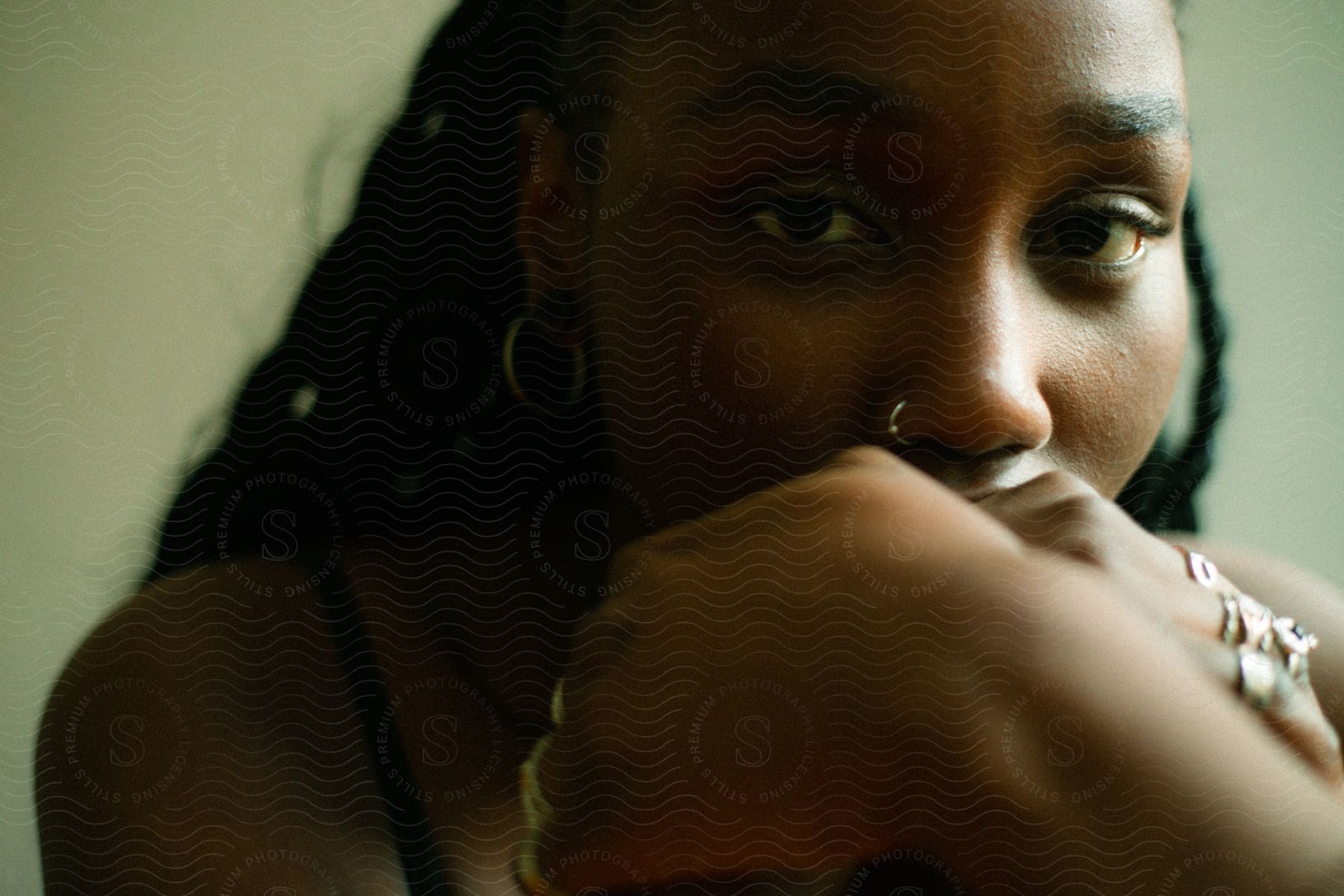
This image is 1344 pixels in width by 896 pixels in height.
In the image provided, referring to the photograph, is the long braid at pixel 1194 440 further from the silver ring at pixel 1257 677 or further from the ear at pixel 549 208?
the ear at pixel 549 208

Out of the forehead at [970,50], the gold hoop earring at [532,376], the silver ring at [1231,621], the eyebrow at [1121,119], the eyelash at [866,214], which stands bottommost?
the silver ring at [1231,621]

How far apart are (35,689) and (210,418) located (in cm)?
15

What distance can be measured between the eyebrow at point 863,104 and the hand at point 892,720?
0.44ft

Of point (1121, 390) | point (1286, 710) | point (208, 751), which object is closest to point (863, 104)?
point (1121, 390)

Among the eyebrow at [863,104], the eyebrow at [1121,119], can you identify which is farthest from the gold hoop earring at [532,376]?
the eyebrow at [1121,119]

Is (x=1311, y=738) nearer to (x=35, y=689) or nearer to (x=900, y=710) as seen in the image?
(x=900, y=710)

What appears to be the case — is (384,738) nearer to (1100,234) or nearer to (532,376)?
(532,376)

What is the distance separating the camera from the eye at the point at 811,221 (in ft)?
1.25

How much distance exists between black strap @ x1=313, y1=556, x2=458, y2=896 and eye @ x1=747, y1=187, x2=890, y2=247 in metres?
0.25

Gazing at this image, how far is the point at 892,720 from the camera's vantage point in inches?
13.6

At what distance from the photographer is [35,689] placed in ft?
1.39

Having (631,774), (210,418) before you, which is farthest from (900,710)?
(210,418)

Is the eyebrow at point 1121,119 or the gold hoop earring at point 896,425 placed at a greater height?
the eyebrow at point 1121,119

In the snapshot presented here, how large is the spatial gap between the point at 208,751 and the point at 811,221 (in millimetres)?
350
